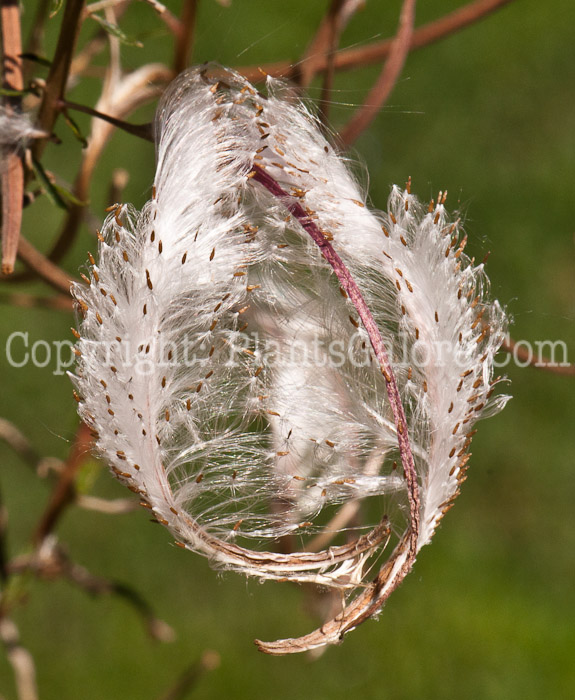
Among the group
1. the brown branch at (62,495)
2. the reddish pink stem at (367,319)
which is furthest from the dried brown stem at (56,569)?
the reddish pink stem at (367,319)

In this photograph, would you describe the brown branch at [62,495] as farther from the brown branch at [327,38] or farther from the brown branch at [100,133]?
the brown branch at [327,38]

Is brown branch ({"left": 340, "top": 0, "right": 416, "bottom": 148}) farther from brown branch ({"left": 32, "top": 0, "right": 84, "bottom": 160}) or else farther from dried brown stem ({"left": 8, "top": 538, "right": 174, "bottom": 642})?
dried brown stem ({"left": 8, "top": 538, "right": 174, "bottom": 642})

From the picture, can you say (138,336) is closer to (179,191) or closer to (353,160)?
(179,191)

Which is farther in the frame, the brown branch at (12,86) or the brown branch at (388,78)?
the brown branch at (388,78)

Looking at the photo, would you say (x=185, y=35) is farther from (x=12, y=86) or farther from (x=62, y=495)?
(x=62, y=495)

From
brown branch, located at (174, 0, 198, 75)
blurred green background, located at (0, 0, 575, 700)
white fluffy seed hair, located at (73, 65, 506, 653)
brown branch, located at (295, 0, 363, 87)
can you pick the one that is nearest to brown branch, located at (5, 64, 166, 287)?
brown branch, located at (174, 0, 198, 75)

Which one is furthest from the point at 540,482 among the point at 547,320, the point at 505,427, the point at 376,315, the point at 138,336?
the point at 138,336
